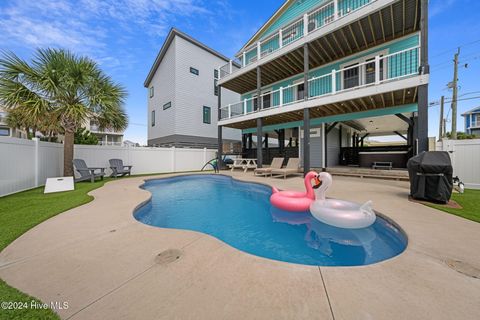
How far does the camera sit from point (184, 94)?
1579cm

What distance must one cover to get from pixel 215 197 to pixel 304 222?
11.5 ft

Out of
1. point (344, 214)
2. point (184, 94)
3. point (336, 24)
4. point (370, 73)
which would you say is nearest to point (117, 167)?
point (184, 94)

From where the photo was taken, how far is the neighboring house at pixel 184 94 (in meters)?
15.5

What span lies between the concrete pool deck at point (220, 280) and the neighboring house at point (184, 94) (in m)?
13.9

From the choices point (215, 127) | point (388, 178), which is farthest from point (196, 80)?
point (388, 178)

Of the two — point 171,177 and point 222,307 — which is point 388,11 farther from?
point 171,177

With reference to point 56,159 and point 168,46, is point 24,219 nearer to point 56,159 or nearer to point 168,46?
point 56,159

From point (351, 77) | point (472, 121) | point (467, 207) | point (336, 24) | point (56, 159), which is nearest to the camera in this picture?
point (467, 207)

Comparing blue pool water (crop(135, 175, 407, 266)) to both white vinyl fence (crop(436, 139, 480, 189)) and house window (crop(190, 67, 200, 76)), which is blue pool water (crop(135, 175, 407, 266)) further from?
house window (crop(190, 67, 200, 76))

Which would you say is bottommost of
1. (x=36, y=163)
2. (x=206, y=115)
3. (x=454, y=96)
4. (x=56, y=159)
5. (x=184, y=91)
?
(x=36, y=163)

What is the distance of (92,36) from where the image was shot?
10.4 m

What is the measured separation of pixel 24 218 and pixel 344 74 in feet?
43.6

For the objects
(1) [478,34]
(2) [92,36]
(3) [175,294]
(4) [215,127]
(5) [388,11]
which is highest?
(1) [478,34]

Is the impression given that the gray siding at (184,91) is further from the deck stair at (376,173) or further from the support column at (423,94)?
the support column at (423,94)
